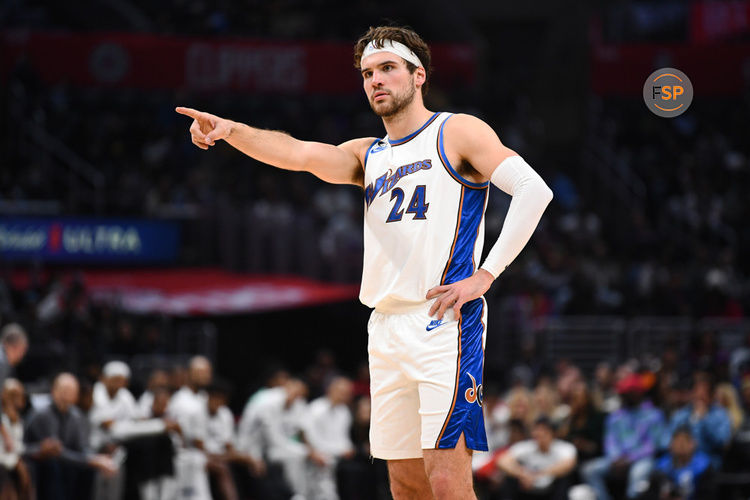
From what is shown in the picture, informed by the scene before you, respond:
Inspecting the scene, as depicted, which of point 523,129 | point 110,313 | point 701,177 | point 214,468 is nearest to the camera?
point 214,468

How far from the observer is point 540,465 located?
38.8ft

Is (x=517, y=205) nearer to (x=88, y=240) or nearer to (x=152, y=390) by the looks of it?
(x=152, y=390)

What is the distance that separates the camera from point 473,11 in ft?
97.2

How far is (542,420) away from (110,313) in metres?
6.44

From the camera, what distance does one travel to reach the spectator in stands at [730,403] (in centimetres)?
1223

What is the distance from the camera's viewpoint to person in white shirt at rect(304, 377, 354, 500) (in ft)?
43.4

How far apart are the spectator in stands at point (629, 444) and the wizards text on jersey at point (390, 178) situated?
7.61m

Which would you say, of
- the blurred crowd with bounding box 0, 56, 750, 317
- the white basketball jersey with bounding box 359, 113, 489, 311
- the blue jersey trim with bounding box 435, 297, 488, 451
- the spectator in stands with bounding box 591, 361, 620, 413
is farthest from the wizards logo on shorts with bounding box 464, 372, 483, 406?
the blurred crowd with bounding box 0, 56, 750, 317

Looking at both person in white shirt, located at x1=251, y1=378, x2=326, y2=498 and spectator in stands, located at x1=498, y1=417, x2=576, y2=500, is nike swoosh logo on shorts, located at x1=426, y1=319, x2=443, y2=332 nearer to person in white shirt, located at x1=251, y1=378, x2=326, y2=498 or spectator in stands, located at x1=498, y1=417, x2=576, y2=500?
spectator in stands, located at x1=498, y1=417, x2=576, y2=500

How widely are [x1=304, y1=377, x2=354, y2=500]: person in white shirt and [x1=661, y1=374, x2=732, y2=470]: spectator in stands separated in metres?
3.73

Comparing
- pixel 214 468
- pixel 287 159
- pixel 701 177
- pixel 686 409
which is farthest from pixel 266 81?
pixel 287 159

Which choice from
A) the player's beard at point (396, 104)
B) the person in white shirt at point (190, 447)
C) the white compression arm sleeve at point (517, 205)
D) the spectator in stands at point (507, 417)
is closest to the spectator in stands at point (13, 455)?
the person in white shirt at point (190, 447)

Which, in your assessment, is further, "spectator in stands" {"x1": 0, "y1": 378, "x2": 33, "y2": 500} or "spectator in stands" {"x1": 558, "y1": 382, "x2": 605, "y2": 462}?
"spectator in stands" {"x1": 558, "y1": 382, "x2": 605, "y2": 462}

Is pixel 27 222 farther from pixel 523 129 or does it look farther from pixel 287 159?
pixel 287 159
